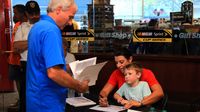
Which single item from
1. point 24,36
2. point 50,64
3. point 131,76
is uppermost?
point 24,36

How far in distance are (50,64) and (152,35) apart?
257cm

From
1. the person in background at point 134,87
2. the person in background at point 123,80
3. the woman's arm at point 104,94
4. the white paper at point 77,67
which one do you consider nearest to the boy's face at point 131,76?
the person in background at point 134,87

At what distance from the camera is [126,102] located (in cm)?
282

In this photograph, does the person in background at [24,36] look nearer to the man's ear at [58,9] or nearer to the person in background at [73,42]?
the person in background at [73,42]

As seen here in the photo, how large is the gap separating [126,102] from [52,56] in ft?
3.54

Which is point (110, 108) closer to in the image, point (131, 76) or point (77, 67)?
point (131, 76)

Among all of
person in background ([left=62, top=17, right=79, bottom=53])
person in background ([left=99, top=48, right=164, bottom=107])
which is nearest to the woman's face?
person in background ([left=99, top=48, right=164, bottom=107])

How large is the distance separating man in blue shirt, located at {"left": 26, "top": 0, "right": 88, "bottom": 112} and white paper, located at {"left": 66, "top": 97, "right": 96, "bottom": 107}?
661 mm

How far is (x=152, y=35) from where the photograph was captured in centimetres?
430

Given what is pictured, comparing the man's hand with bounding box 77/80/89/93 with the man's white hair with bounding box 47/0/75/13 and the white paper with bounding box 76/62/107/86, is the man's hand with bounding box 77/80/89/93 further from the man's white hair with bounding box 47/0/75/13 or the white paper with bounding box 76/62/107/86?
the man's white hair with bounding box 47/0/75/13

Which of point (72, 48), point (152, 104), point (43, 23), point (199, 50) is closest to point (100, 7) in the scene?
point (72, 48)

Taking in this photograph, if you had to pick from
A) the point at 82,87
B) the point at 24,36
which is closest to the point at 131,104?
the point at 82,87

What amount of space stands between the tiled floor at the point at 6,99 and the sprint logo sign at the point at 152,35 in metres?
2.34

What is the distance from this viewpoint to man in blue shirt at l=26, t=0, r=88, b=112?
1.96m
